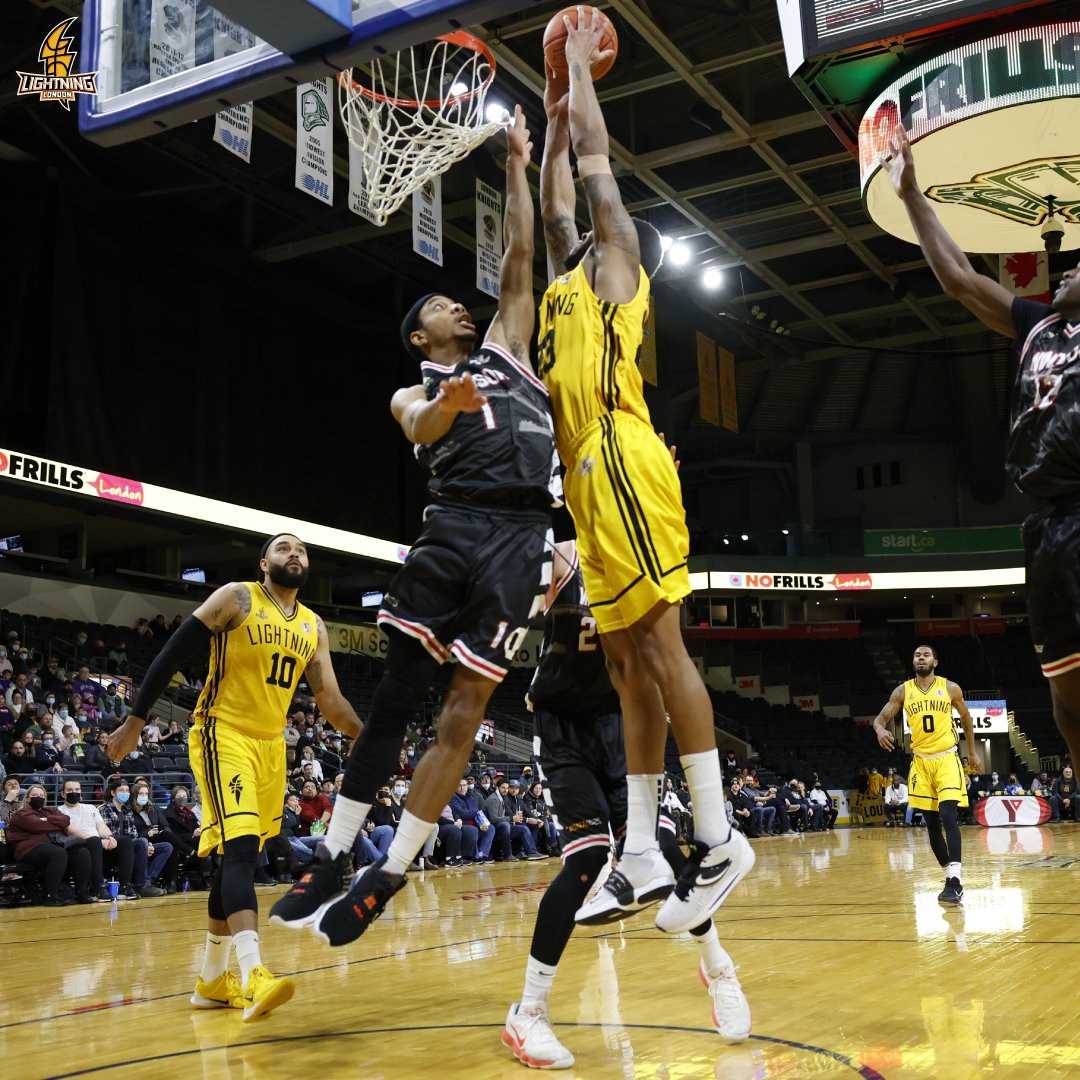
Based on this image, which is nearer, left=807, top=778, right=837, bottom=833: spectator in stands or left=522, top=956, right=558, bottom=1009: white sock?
left=522, top=956, right=558, bottom=1009: white sock

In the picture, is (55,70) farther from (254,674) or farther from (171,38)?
(254,674)

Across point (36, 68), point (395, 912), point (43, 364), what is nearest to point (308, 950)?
point (395, 912)

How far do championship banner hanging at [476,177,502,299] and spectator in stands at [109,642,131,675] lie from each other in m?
9.15

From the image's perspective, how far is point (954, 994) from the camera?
195 inches

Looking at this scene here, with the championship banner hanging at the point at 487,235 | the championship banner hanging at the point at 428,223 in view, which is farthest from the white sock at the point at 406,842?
the championship banner hanging at the point at 487,235

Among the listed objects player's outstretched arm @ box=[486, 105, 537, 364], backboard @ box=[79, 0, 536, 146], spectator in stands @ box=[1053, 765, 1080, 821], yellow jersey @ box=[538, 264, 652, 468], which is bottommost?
spectator in stands @ box=[1053, 765, 1080, 821]

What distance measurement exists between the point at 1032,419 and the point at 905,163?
43.0 inches

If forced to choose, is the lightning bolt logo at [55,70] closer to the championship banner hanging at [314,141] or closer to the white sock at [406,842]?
the championship banner hanging at [314,141]

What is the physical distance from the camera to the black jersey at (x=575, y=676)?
193 inches

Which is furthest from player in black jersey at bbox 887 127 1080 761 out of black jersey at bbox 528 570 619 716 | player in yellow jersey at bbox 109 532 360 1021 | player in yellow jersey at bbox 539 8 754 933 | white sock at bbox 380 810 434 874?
player in yellow jersey at bbox 109 532 360 1021

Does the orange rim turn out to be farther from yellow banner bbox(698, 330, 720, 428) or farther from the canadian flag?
yellow banner bbox(698, 330, 720, 428)

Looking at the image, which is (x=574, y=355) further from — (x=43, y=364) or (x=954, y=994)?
(x=43, y=364)

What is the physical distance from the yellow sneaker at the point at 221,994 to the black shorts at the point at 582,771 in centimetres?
172

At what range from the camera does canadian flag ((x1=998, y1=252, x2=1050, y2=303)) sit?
13.1 meters
